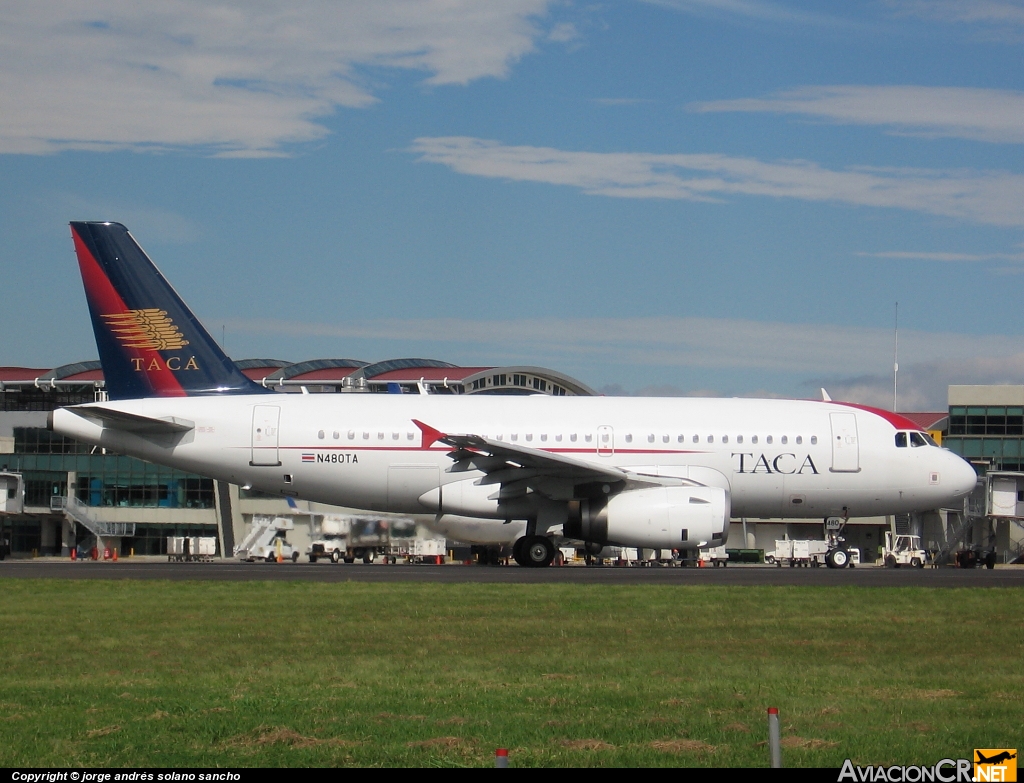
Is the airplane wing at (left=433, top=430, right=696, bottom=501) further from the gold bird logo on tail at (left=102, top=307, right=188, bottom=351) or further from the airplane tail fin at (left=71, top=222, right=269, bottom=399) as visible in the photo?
the gold bird logo on tail at (left=102, top=307, right=188, bottom=351)

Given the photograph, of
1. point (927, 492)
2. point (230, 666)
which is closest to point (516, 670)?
point (230, 666)

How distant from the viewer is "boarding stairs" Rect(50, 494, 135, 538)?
58.9 m

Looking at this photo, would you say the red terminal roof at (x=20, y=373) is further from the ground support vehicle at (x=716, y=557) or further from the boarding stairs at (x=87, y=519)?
the ground support vehicle at (x=716, y=557)

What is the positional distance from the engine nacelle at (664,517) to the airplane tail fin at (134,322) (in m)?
10.00

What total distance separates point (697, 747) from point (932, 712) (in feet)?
7.43

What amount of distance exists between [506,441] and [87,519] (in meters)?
37.5

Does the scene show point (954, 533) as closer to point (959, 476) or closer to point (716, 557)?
point (716, 557)

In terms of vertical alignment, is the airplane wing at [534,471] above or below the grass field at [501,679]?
above

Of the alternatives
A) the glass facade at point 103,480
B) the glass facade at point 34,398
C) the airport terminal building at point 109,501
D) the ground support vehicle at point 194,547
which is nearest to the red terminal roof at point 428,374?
the airport terminal building at point 109,501

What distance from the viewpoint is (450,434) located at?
28141mm

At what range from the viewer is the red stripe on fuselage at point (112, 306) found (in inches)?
1166

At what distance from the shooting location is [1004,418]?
61062 millimetres

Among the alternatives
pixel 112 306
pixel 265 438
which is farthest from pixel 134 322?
pixel 265 438

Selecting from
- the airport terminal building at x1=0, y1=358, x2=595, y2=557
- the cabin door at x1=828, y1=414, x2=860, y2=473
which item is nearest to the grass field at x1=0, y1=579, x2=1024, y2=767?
the cabin door at x1=828, y1=414, x2=860, y2=473
